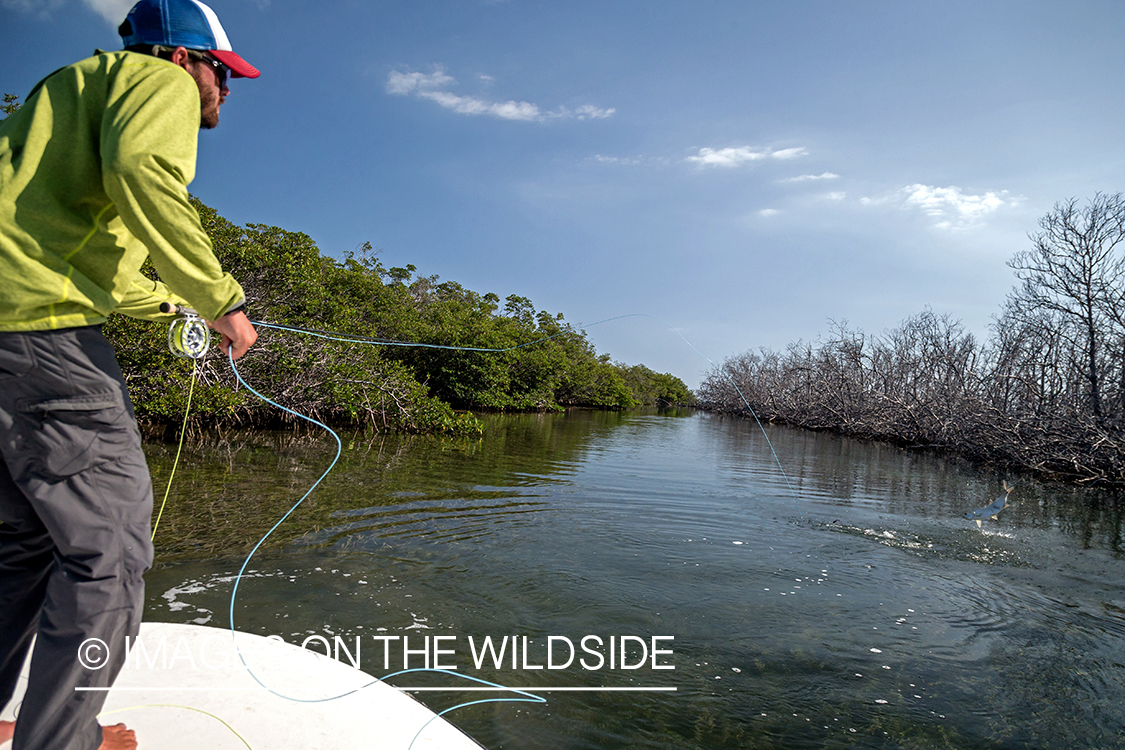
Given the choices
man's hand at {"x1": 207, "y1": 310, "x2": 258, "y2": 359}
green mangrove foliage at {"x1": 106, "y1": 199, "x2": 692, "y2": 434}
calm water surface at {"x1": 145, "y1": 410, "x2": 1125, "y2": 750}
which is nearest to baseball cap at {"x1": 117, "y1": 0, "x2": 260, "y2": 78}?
man's hand at {"x1": 207, "y1": 310, "x2": 258, "y2": 359}

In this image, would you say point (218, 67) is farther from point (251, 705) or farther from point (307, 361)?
point (307, 361)

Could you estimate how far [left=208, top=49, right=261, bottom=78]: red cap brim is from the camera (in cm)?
154

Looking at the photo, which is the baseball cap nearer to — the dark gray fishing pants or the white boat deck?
the dark gray fishing pants

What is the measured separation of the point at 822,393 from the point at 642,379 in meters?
34.5

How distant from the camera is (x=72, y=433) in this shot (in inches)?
50.7

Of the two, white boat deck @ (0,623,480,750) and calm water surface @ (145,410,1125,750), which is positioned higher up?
white boat deck @ (0,623,480,750)

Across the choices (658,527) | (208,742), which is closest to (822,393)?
(658,527)

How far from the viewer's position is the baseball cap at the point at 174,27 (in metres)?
1.49

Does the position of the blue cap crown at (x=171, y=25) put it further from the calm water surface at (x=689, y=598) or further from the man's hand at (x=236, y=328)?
the calm water surface at (x=689, y=598)

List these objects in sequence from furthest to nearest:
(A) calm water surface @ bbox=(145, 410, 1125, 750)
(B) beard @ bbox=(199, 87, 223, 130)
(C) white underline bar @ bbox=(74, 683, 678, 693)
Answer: (A) calm water surface @ bbox=(145, 410, 1125, 750), (C) white underline bar @ bbox=(74, 683, 678, 693), (B) beard @ bbox=(199, 87, 223, 130)

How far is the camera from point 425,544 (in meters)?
4.67

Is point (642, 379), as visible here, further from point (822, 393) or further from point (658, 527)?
point (658, 527)

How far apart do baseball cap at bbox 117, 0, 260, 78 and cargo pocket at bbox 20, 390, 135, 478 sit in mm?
872

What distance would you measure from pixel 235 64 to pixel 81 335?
791 millimetres
